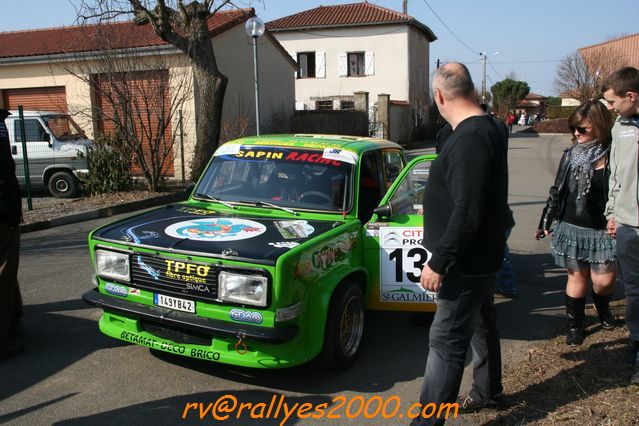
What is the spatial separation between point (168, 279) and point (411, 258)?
1.81m

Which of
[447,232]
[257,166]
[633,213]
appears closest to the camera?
[447,232]

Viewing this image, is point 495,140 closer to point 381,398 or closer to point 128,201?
point 381,398

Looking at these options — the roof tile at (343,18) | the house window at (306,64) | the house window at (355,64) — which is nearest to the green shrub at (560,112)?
the roof tile at (343,18)

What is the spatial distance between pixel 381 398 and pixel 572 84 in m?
50.3

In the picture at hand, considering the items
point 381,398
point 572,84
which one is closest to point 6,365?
point 381,398

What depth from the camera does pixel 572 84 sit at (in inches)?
1880

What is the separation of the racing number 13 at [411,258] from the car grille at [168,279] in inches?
57.2

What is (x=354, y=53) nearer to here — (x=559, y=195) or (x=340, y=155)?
(x=340, y=155)

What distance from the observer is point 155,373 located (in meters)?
4.04

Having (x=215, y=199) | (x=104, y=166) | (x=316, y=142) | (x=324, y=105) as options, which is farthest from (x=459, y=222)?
(x=324, y=105)

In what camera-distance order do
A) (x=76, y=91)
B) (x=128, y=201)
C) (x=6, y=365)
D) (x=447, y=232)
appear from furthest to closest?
(x=76, y=91), (x=128, y=201), (x=6, y=365), (x=447, y=232)

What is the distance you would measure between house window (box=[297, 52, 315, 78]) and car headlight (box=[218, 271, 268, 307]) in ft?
116

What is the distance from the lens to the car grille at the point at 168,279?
142 inches

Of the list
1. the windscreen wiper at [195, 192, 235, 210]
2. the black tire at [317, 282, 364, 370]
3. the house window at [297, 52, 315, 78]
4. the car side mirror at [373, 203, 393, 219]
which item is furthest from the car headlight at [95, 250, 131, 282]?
the house window at [297, 52, 315, 78]
